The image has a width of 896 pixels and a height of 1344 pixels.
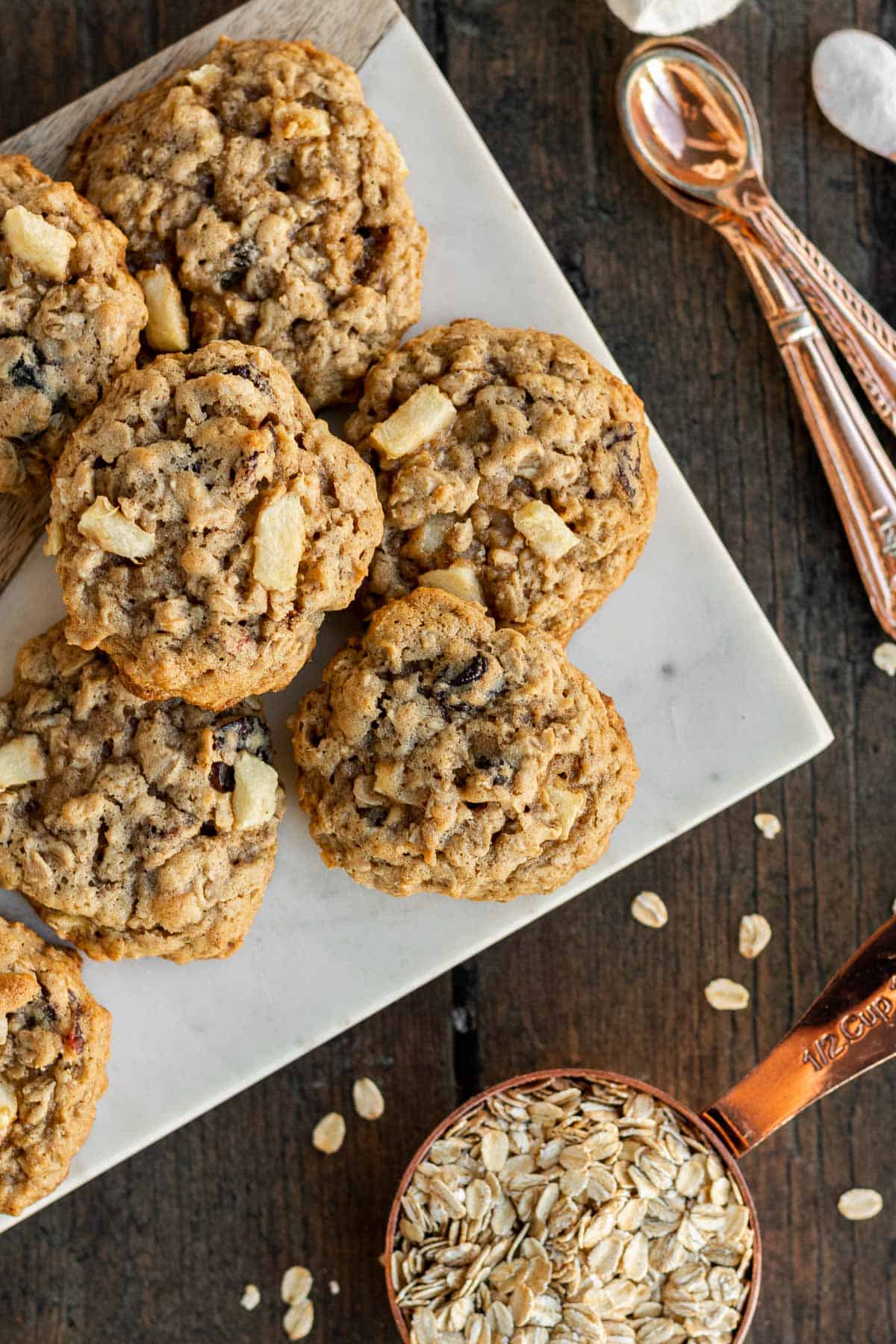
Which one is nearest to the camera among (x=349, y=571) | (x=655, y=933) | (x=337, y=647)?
(x=349, y=571)

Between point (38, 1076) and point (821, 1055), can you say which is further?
point (821, 1055)

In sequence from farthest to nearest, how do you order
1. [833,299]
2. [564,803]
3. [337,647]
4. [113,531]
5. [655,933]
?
[655,933] → [833,299] → [337,647] → [564,803] → [113,531]

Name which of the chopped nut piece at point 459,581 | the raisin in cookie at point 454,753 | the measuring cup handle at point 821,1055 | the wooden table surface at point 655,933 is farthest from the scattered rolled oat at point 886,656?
the chopped nut piece at point 459,581

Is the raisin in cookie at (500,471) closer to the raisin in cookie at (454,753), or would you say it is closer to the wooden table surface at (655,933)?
the raisin in cookie at (454,753)

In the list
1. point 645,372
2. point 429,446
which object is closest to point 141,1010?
point 429,446

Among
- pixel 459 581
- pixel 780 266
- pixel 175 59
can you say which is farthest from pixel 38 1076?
pixel 780 266

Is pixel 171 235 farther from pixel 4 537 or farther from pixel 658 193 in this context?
pixel 658 193

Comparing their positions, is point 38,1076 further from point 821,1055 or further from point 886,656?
point 886,656

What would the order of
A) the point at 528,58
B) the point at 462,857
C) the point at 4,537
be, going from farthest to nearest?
the point at 528,58 → the point at 4,537 → the point at 462,857
